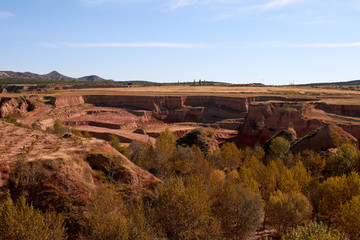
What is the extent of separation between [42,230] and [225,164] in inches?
1144

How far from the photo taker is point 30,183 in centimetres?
2031

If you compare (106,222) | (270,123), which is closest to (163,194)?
(106,222)

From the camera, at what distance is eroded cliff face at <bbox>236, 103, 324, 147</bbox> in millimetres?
55094

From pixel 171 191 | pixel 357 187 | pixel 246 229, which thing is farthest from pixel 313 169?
pixel 171 191

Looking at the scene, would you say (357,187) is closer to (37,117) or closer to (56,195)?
(56,195)

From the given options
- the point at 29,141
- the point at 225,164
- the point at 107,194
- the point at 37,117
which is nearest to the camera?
the point at 107,194

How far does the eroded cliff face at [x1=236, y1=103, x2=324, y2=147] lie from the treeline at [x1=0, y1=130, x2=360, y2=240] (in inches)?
897

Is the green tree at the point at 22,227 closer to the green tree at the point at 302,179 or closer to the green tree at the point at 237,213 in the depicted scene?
the green tree at the point at 237,213

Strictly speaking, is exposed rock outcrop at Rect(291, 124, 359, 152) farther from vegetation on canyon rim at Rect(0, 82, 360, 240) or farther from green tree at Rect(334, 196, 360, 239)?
green tree at Rect(334, 196, 360, 239)

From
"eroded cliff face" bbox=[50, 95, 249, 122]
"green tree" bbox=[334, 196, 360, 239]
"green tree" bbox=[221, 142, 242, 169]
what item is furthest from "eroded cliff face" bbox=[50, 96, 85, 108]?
"green tree" bbox=[334, 196, 360, 239]

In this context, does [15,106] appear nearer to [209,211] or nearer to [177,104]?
[177,104]

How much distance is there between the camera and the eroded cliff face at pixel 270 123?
55094 millimetres

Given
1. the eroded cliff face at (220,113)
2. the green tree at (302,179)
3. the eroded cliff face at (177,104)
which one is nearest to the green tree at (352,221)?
the green tree at (302,179)

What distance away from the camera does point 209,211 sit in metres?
20.1
